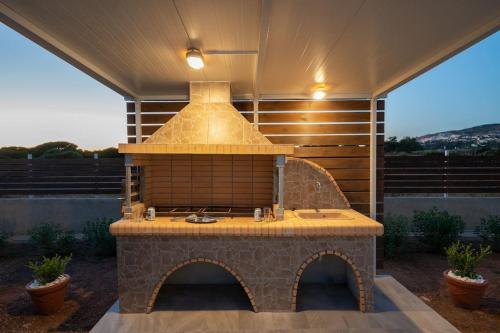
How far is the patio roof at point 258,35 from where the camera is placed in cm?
245

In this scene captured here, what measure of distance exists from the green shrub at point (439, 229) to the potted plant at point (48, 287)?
26.1 feet

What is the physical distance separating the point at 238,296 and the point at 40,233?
523 cm

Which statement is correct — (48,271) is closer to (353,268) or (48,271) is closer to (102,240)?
(102,240)

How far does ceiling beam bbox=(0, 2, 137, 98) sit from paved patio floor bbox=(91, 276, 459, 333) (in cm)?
367

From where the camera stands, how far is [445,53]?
3.34 meters

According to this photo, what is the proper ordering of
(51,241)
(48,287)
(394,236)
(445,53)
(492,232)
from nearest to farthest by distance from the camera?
(445,53)
(48,287)
(51,241)
(394,236)
(492,232)

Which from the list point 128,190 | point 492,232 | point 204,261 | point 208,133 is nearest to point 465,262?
point 492,232

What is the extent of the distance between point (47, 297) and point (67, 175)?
5.55 meters

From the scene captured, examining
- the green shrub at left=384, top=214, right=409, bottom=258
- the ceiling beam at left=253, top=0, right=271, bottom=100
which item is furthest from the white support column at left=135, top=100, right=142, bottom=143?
the green shrub at left=384, top=214, right=409, bottom=258

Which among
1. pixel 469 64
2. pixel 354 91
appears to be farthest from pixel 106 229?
pixel 469 64

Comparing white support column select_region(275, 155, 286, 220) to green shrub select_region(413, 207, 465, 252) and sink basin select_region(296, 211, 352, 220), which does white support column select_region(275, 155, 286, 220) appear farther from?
green shrub select_region(413, 207, 465, 252)

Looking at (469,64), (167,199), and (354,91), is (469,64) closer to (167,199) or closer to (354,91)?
(354,91)

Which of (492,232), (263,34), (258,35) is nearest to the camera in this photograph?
(263,34)

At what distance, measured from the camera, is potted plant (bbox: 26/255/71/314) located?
4.00 meters
